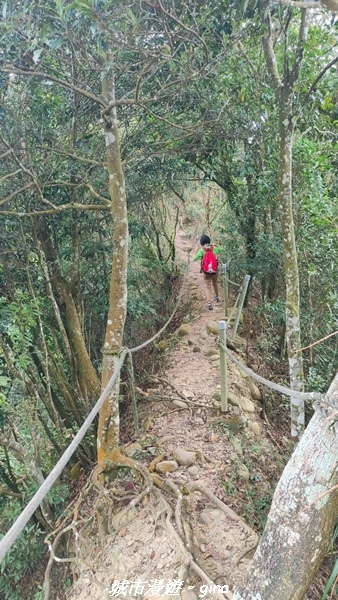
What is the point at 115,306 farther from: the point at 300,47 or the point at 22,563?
the point at 22,563

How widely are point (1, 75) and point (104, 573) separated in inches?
162

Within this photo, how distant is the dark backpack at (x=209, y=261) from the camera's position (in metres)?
6.63

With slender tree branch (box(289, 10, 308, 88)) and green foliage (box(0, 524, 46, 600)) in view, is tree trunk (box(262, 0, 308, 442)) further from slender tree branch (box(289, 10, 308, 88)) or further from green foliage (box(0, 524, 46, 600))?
green foliage (box(0, 524, 46, 600))

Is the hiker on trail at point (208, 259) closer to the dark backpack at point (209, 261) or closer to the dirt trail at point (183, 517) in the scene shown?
the dark backpack at point (209, 261)

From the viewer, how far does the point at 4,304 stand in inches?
155

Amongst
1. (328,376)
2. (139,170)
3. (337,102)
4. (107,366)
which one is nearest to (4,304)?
(107,366)

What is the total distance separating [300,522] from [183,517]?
180 centimetres

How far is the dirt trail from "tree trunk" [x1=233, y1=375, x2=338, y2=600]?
1164mm

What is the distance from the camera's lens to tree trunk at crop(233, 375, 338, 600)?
1.39 meters

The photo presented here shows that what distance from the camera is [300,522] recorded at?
144cm

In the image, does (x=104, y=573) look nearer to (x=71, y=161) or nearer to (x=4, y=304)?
(x=4, y=304)

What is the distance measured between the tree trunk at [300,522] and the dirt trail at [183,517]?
1164 mm

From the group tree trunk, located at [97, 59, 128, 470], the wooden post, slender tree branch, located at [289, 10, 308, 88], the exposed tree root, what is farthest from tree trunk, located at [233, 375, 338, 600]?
slender tree branch, located at [289, 10, 308, 88]

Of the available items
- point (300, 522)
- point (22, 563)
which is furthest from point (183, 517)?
point (22, 563)
